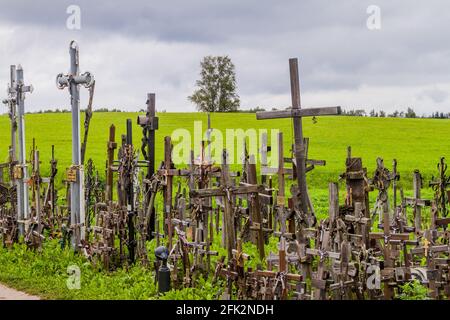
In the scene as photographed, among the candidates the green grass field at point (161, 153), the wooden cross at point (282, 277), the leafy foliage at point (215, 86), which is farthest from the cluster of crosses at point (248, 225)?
the leafy foliage at point (215, 86)

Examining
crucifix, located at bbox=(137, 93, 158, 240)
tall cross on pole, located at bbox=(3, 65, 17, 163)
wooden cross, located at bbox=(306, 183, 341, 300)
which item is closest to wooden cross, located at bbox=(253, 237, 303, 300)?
wooden cross, located at bbox=(306, 183, 341, 300)

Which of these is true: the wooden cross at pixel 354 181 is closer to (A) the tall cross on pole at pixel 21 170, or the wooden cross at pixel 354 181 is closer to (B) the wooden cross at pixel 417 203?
(B) the wooden cross at pixel 417 203

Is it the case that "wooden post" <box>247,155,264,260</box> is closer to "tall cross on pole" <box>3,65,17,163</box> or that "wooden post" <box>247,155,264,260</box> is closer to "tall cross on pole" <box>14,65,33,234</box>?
"tall cross on pole" <box>14,65,33,234</box>

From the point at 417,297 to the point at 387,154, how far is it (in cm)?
3827

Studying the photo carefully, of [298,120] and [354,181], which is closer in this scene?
[354,181]

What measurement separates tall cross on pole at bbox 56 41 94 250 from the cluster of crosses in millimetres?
24

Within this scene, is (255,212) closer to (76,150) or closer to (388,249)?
(388,249)

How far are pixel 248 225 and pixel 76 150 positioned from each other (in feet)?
14.9

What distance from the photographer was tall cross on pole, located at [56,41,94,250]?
1728cm

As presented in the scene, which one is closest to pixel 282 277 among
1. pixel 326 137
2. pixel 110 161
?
pixel 110 161

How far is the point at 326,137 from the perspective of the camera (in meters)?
56.8
